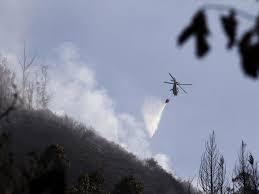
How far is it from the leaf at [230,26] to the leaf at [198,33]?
0.13 m

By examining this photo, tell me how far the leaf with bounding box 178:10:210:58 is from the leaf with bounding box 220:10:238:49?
13 centimetres

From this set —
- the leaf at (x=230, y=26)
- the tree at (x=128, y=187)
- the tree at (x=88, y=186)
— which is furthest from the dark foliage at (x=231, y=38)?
the tree at (x=128, y=187)

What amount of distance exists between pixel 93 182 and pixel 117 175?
23338 millimetres

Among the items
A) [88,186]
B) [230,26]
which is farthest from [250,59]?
[88,186]

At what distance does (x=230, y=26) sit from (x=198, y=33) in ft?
0.82

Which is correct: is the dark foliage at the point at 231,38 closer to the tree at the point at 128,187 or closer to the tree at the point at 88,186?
the tree at the point at 88,186

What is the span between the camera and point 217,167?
3038 cm

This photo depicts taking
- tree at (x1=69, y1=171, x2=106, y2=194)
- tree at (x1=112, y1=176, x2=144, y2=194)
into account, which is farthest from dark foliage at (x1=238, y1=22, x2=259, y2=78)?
tree at (x1=112, y1=176, x2=144, y2=194)

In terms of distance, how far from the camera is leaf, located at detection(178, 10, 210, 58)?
324 cm

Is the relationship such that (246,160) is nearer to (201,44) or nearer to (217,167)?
(217,167)

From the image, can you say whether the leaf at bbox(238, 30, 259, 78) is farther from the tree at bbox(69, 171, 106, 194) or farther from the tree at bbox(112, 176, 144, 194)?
the tree at bbox(112, 176, 144, 194)

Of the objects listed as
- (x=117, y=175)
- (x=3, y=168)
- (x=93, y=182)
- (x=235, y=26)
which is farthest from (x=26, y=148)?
(x=235, y=26)

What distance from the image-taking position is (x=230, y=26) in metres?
3.37

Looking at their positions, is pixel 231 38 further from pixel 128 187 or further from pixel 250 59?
pixel 128 187
